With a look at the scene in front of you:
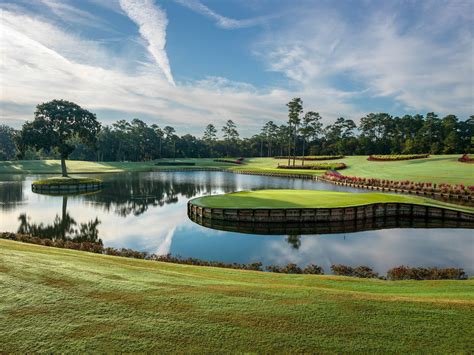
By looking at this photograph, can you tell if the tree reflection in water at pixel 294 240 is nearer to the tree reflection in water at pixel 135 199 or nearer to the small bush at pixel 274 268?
the small bush at pixel 274 268

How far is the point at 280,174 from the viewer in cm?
7700

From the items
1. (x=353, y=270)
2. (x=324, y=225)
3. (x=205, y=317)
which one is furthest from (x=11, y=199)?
(x=205, y=317)

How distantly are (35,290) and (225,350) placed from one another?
175 inches

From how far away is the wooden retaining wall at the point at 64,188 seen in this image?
44.0 meters

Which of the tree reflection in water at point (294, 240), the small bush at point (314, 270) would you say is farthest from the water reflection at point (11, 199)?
the small bush at point (314, 270)

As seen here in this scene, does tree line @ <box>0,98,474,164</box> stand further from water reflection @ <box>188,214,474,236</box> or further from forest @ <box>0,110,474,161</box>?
water reflection @ <box>188,214,474,236</box>

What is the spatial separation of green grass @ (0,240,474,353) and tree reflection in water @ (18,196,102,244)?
42.3ft

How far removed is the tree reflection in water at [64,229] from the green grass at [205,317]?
1289cm

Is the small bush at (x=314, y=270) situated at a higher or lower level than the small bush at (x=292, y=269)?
lower

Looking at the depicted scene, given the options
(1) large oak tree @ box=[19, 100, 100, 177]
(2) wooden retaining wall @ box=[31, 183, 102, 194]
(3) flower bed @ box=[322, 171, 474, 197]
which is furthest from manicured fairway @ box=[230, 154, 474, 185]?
(1) large oak tree @ box=[19, 100, 100, 177]

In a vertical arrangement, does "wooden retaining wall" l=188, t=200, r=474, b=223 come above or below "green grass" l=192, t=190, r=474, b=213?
below

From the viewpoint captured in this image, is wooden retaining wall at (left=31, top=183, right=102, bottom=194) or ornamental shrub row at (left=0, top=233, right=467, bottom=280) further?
wooden retaining wall at (left=31, top=183, right=102, bottom=194)

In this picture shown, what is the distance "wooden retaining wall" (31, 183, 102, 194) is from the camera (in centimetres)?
4400

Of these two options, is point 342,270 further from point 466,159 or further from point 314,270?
point 466,159
